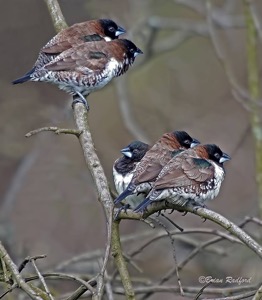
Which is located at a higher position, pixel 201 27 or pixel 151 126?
pixel 201 27

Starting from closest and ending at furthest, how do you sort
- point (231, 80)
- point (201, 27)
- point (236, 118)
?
point (231, 80), point (201, 27), point (236, 118)

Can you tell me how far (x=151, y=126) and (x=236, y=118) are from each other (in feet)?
9.41

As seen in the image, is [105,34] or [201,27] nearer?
[105,34]

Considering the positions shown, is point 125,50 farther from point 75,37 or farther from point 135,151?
point 135,151

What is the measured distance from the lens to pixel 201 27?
10266 millimetres

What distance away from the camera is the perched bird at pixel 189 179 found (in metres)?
5.05

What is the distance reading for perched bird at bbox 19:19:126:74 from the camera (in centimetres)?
654

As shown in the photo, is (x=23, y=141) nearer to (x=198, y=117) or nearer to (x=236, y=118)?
(x=198, y=117)

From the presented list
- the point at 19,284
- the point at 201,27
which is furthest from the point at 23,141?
the point at 19,284

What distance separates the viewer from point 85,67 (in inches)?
267

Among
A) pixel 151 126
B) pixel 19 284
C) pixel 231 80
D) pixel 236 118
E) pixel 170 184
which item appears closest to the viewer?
pixel 19 284

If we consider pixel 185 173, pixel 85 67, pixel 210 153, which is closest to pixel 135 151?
pixel 210 153

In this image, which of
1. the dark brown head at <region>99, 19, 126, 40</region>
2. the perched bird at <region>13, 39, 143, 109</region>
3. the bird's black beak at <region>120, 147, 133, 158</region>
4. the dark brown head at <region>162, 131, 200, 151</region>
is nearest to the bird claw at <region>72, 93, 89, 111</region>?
the perched bird at <region>13, 39, 143, 109</region>

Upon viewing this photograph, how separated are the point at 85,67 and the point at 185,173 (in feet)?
5.74
